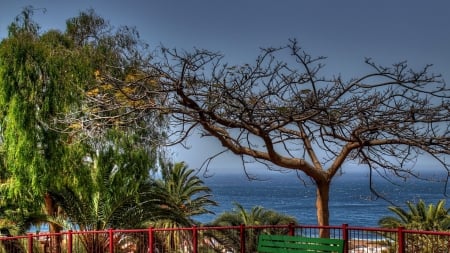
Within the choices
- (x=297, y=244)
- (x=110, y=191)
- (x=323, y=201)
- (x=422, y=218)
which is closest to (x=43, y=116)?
(x=110, y=191)

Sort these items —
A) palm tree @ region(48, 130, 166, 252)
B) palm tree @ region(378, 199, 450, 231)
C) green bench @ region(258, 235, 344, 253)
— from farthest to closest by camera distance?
palm tree @ region(378, 199, 450, 231) → palm tree @ region(48, 130, 166, 252) → green bench @ region(258, 235, 344, 253)

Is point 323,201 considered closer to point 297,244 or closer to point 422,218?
point 297,244

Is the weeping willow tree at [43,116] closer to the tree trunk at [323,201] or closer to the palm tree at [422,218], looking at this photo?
the tree trunk at [323,201]

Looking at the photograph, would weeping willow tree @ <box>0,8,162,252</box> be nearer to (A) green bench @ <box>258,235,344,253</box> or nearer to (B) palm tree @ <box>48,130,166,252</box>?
(B) palm tree @ <box>48,130,166,252</box>

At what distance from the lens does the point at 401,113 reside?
48.7 feet

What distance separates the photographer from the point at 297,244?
12.0 m

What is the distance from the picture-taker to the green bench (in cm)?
1141

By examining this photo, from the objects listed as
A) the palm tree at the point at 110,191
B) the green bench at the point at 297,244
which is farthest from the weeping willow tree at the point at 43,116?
the green bench at the point at 297,244

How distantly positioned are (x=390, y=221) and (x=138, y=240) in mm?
16711

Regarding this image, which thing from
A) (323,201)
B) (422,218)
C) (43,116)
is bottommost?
(422,218)

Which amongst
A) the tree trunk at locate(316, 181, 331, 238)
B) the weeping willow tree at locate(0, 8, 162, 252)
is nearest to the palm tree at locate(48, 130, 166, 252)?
the weeping willow tree at locate(0, 8, 162, 252)

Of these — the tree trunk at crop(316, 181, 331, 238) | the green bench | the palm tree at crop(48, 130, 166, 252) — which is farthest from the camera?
the palm tree at crop(48, 130, 166, 252)

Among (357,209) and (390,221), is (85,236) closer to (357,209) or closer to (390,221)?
(390,221)

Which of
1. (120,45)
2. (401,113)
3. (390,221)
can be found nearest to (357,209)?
(390,221)
